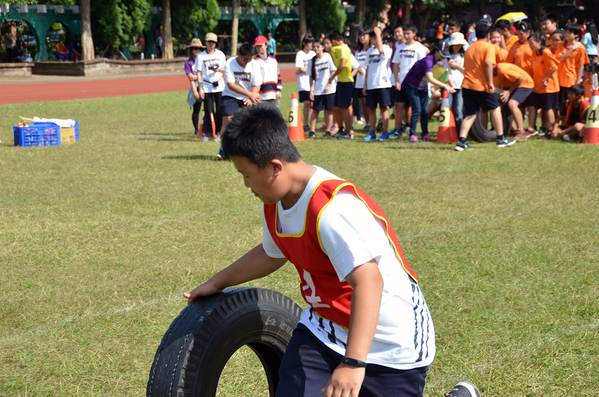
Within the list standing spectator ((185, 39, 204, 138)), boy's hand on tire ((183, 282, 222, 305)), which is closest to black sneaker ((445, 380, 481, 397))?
boy's hand on tire ((183, 282, 222, 305))

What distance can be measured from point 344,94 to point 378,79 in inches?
27.8

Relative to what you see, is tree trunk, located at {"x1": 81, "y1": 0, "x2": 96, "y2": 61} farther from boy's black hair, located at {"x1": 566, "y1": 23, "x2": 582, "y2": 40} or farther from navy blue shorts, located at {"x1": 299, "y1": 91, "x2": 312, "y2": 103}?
boy's black hair, located at {"x1": 566, "y1": 23, "x2": 582, "y2": 40}

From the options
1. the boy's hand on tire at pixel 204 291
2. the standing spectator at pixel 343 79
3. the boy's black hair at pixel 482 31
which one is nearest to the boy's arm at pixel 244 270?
the boy's hand on tire at pixel 204 291

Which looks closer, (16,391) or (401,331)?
(401,331)

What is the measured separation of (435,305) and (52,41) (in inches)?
1727

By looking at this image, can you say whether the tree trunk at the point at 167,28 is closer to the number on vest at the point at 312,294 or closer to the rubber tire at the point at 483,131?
the rubber tire at the point at 483,131

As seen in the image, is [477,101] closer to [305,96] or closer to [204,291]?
[305,96]

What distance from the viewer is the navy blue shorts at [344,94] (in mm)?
12039

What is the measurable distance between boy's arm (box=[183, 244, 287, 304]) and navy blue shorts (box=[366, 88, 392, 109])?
31.4 ft

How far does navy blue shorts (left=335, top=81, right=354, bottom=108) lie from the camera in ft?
39.5

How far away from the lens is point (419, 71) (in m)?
11.1

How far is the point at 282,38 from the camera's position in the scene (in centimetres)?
5394

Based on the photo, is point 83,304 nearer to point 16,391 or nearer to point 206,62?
point 16,391

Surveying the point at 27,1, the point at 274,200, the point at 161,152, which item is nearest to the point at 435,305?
the point at 274,200
